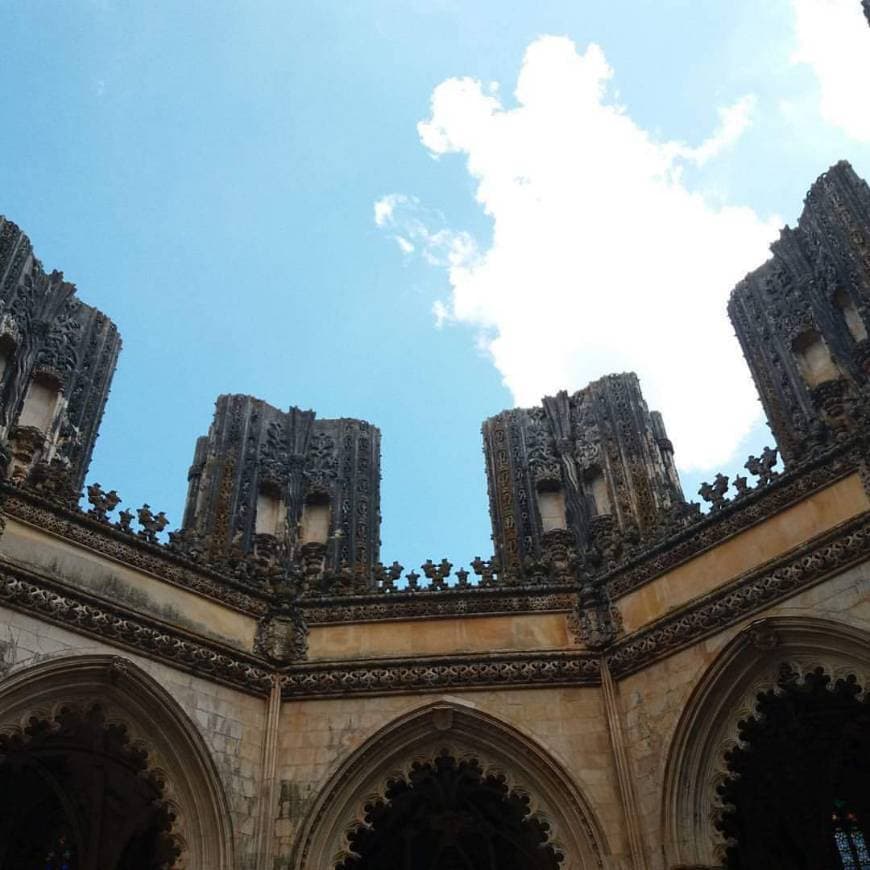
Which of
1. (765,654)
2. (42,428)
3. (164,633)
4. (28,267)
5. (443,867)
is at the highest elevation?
(28,267)

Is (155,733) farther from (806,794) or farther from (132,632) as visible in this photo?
(806,794)

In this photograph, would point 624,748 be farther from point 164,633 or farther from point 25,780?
point 25,780

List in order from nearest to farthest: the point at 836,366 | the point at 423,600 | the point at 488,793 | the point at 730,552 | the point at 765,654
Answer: the point at 765,654 → the point at 730,552 → the point at 423,600 → the point at 488,793 → the point at 836,366

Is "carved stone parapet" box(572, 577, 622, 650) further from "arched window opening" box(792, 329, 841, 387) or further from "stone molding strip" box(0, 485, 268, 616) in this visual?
"arched window opening" box(792, 329, 841, 387)

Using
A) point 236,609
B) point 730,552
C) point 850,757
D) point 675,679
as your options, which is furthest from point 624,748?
point 236,609

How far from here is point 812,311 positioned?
18.0 meters

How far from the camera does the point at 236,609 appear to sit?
14320mm

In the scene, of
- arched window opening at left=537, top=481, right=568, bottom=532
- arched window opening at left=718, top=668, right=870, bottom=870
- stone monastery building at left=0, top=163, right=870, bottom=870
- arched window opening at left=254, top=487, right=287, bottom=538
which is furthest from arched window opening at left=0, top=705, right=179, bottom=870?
arched window opening at left=718, top=668, right=870, bottom=870

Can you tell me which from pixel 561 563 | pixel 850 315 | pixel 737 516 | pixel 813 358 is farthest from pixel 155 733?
pixel 813 358

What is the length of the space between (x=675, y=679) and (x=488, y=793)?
15.4 feet

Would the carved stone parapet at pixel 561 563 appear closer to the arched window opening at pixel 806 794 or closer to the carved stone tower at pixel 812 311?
the arched window opening at pixel 806 794

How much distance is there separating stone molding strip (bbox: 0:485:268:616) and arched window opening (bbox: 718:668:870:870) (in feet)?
27.9

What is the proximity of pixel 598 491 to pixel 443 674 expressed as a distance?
282 inches

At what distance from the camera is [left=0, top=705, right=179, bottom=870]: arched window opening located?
15.0m
